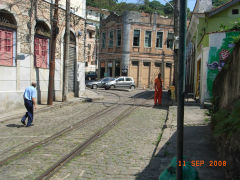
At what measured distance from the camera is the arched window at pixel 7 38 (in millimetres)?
12070

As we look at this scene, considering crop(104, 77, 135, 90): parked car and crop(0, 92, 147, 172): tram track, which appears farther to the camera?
crop(104, 77, 135, 90): parked car

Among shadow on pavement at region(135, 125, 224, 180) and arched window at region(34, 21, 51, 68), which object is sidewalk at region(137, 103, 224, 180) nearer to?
shadow on pavement at region(135, 125, 224, 180)

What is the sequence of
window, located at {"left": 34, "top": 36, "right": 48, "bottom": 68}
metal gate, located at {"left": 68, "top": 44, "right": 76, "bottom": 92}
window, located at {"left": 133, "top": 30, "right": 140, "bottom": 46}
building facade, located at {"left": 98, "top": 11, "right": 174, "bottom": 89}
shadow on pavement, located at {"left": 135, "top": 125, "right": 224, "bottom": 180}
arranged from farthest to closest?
window, located at {"left": 133, "top": 30, "right": 140, "bottom": 46}, building facade, located at {"left": 98, "top": 11, "right": 174, "bottom": 89}, metal gate, located at {"left": 68, "top": 44, "right": 76, "bottom": 92}, window, located at {"left": 34, "top": 36, "right": 48, "bottom": 68}, shadow on pavement, located at {"left": 135, "top": 125, "right": 224, "bottom": 180}

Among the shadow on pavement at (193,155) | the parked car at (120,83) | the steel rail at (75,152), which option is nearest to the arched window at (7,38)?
the steel rail at (75,152)

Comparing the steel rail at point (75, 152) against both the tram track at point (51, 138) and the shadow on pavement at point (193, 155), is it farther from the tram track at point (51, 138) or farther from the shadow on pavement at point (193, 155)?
the shadow on pavement at point (193, 155)

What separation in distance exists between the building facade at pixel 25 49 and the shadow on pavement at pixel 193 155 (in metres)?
8.36

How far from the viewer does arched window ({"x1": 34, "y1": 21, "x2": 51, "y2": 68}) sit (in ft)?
47.3

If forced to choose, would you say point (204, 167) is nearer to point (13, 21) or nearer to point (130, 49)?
point (13, 21)

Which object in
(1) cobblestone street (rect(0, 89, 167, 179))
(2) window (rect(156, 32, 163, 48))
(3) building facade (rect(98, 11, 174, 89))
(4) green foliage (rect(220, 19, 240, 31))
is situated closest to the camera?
(1) cobblestone street (rect(0, 89, 167, 179))

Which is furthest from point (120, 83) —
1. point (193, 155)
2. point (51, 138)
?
point (193, 155)

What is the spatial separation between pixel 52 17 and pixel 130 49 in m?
22.9

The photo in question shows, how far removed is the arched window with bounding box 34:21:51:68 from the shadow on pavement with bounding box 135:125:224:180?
9758mm

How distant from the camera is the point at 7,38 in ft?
40.6

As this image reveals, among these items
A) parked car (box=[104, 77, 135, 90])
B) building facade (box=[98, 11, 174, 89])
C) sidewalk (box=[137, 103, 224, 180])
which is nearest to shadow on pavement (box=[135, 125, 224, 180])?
sidewalk (box=[137, 103, 224, 180])
